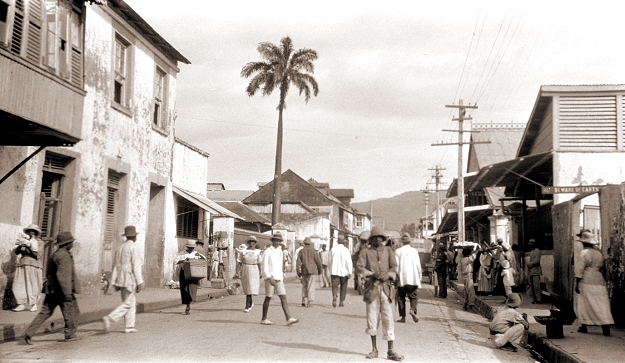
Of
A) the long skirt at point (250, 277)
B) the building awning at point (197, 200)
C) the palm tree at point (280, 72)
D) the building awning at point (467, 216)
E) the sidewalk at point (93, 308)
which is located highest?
the palm tree at point (280, 72)

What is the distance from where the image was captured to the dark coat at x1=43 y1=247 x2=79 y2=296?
9.12 m

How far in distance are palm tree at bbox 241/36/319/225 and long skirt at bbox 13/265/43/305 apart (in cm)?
2563

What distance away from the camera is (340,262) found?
55.1ft

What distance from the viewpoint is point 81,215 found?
16.0 meters

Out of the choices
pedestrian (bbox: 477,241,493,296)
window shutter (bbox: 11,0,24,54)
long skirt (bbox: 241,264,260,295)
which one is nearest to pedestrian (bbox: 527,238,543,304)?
pedestrian (bbox: 477,241,493,296)

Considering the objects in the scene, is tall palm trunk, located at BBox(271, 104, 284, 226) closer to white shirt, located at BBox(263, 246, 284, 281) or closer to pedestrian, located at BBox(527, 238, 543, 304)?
pedestrian, located at BBox(527, 238, 543, 304)

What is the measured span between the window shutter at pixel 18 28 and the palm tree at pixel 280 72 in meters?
27.0

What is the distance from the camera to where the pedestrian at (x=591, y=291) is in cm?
1034

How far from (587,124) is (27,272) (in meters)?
16.2

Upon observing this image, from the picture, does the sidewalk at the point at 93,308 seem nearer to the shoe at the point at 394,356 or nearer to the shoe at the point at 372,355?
the shoe at the point at 372,355

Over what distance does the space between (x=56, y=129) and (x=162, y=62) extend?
1029 cm

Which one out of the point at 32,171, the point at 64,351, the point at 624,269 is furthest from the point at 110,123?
the point at 624,269

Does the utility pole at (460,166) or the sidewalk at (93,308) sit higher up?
the utility pole at (460,166)

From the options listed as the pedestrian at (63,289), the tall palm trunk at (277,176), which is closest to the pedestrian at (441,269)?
the pedestrian at (63,289)
